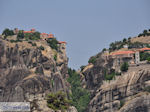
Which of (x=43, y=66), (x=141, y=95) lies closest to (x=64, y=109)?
(x=141, y=95)

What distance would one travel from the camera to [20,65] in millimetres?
189500

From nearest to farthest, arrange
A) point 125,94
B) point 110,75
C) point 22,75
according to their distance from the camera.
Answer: point 125,94 → point 22,75 → point 110,75

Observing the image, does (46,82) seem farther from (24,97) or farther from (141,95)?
(141,95)

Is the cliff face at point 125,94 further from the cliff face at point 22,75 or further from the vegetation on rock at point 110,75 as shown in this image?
the cliff face at point 22,75

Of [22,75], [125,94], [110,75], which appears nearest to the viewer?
[125,94]

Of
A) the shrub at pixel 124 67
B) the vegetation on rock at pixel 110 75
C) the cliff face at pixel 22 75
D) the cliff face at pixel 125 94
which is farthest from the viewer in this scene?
the vegetation on rock at pixel 110 75

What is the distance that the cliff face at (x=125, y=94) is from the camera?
A: 541 ft

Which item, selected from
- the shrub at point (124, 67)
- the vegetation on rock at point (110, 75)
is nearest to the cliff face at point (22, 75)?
the vegetation on rock at point (110, 75)

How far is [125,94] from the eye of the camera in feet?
579

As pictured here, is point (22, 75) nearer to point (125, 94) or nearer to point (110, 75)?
point (110, 75)

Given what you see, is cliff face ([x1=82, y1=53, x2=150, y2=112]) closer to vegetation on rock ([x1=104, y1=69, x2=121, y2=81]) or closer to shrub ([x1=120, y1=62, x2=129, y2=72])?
vegetation on rock ([x1=104, y1=69, x2=121, y2=81])

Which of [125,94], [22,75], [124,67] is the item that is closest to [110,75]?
[124,67]

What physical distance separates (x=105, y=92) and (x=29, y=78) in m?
29.7

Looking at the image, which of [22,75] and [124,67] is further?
[124,67]
